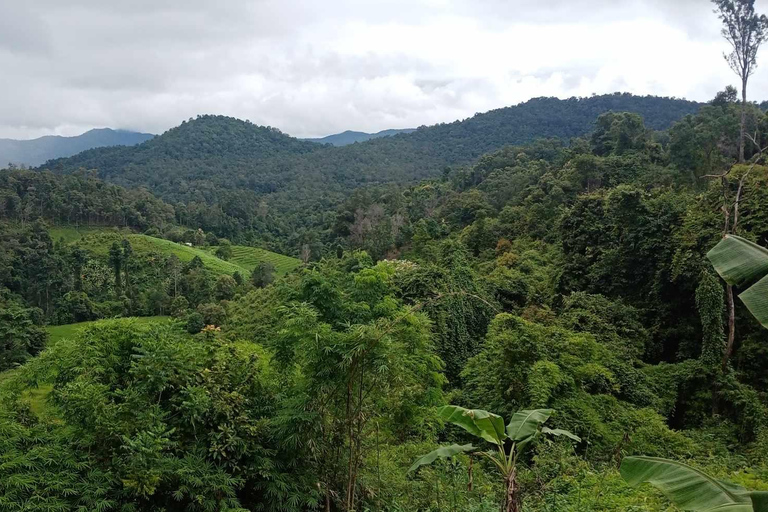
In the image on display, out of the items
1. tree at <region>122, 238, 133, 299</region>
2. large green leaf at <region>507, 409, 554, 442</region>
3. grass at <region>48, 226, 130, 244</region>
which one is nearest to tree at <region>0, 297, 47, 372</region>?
tree at <region>122, 238, 133, 299</region>

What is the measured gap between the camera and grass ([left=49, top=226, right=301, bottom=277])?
44969 millimetres

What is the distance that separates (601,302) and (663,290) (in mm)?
1778

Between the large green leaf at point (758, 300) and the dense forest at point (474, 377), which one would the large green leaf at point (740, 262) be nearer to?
the dense forest at point (474, 377)

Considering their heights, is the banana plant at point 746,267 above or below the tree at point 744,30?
below

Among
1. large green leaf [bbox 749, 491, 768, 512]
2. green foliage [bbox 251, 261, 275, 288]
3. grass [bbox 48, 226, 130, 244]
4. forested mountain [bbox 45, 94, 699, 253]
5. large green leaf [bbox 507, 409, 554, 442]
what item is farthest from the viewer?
forested mountain [bbox 45, 94, 699, 253]

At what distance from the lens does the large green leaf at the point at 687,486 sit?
2.58 meters

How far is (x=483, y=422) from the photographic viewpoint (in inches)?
152

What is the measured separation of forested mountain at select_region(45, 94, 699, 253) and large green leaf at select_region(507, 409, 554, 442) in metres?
55.9

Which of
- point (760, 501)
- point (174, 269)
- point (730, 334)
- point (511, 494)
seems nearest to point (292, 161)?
point (174, 269)

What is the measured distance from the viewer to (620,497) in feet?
16.1

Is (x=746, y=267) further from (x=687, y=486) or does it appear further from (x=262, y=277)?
(x=262, y=277)

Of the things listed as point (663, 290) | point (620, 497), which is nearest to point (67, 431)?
point (620, 497)

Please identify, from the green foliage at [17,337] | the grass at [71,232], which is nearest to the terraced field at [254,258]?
the grass at [71,232]

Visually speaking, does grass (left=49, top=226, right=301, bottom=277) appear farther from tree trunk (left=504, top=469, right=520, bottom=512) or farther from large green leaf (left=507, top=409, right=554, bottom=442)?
tree trunk (left=504, top=469, right=520, bottom=512)
